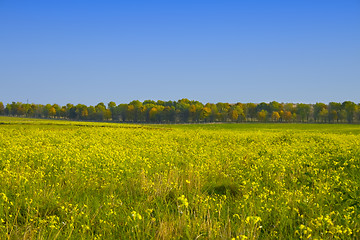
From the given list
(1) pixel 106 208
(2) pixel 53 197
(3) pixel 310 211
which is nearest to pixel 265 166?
(3) pixel 310 211

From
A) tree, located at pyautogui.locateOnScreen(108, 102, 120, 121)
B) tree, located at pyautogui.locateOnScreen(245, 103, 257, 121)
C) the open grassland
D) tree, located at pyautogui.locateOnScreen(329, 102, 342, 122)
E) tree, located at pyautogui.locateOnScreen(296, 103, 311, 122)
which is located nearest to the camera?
the open grassland

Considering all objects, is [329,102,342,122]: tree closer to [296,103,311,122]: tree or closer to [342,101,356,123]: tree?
[342,101,356,123]: tree

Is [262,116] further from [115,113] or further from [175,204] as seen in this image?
[175,204]

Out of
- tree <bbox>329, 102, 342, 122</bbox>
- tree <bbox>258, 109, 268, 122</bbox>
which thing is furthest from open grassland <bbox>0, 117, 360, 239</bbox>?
tree <bbox>258, 109, 268, 122</bbox>

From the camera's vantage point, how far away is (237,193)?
24.7ft

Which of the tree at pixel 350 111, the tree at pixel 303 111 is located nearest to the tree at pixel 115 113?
the tree at pixel 303 111

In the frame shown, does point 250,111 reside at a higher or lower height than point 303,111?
higher

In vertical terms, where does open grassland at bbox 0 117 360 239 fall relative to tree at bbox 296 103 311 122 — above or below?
below

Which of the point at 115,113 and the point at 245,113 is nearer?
the point at 245,113

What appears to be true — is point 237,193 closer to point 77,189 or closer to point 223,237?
point 223,237

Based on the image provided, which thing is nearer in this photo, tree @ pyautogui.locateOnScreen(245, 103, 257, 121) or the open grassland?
the open grassland

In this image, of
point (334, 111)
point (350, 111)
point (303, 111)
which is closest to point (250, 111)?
point (303, 111)

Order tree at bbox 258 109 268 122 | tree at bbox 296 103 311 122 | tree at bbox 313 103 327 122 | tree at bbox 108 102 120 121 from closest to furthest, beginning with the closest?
tree at bbox 313 103 327 122
tree at bbox 296 103 311 122
tree at bbox 258 109 268 122
tree at bbox 108 102 120 121

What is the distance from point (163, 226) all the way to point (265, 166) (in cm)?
603
